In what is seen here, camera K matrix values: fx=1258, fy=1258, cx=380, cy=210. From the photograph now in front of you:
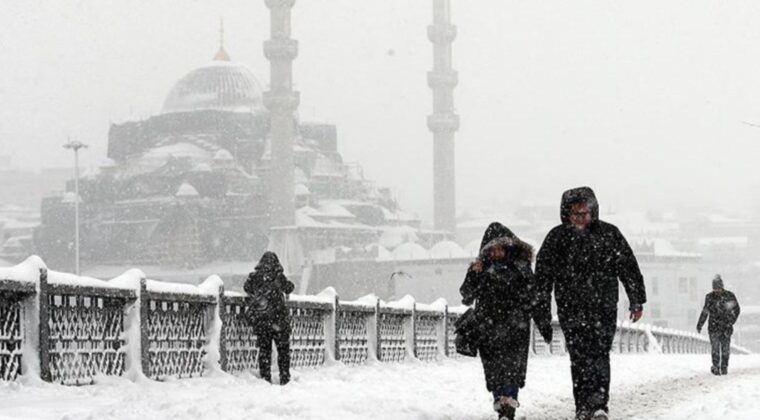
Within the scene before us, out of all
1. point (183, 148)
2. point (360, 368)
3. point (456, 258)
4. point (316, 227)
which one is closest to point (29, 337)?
point (360, 368)

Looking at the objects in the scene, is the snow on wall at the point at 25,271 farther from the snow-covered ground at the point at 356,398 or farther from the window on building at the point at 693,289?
the window on building at the point at 693,289

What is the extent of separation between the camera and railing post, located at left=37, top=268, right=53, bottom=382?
26.9ft

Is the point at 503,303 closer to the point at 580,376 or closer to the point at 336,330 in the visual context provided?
the point at 580,376

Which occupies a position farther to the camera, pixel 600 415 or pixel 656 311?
pixel 656 311

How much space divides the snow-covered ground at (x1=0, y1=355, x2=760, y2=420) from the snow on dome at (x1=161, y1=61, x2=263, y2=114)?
324 ft

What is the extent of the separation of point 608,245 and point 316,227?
88542 millimetres

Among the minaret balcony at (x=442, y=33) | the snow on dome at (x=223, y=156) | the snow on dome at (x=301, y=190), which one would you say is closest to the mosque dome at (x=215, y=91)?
the snow on dome at (x=223, y=156)

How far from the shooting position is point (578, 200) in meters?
7.08

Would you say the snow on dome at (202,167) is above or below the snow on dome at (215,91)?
below

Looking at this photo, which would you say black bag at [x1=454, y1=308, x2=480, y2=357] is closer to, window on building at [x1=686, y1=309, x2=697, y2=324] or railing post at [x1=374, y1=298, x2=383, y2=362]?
railing post at [x1=374, y1=298, x2=383, y2=362]

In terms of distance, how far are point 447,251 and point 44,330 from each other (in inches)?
3220

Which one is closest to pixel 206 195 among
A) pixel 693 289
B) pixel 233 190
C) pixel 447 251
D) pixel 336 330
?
pixel 233 190

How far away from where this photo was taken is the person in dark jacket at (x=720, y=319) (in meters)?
15.3

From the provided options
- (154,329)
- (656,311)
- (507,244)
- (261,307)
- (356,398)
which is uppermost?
(507,244)
